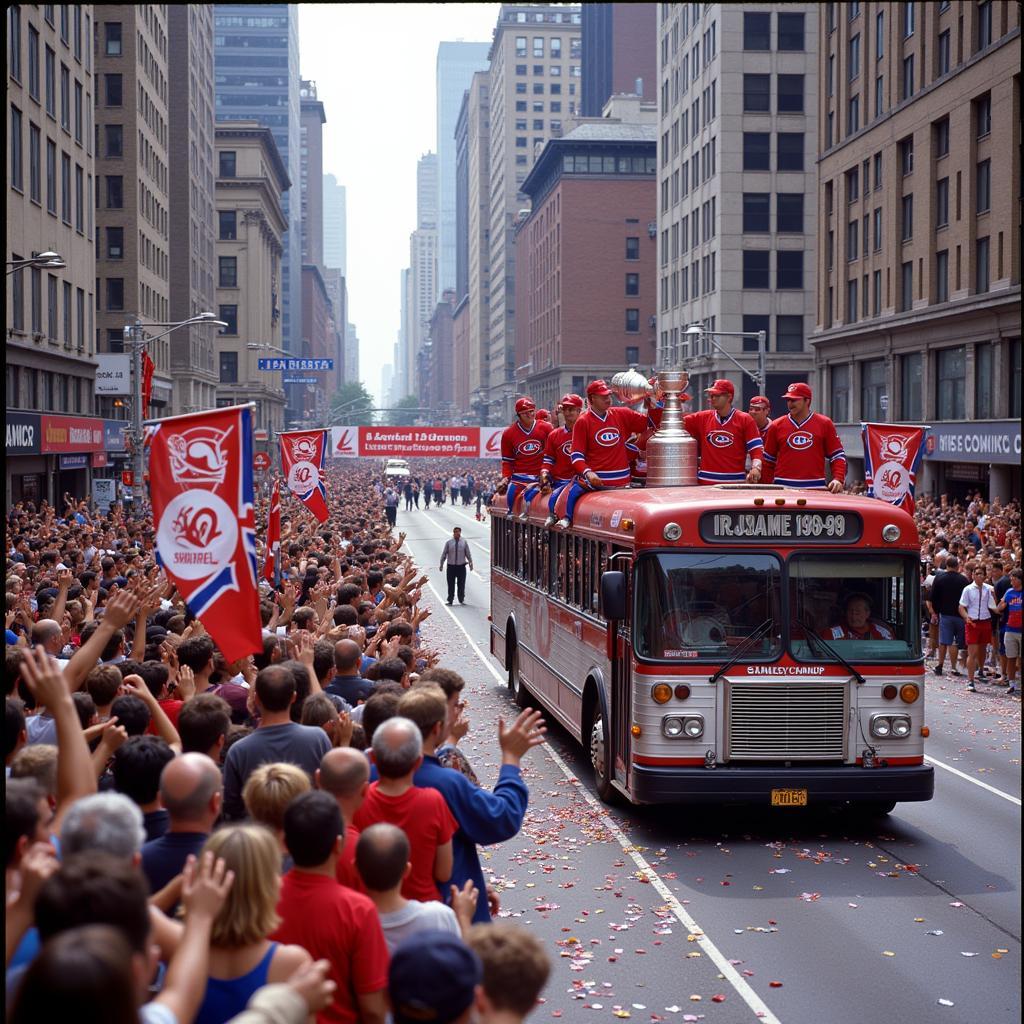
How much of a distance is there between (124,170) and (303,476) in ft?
176

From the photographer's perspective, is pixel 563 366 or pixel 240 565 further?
pixel 563 366

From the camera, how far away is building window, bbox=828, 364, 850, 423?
62.0 metres

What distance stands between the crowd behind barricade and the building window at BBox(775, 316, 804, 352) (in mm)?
71477

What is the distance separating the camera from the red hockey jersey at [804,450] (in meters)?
15.0

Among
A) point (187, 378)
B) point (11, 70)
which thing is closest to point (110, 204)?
point (187, 378)

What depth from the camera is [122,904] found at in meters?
3.64

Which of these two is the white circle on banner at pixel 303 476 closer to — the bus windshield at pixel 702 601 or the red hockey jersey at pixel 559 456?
the red hockey jersey at pixel 559 456

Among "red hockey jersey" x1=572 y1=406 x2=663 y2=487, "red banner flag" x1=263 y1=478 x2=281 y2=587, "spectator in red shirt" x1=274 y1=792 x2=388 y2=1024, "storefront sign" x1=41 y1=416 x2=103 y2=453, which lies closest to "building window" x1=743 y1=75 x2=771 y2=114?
"storefront sign" x1=41 y1=416 x2=103 y2=453

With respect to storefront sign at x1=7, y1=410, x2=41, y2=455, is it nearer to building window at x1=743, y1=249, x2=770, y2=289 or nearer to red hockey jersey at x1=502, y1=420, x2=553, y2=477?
red hockey jersey at x1=502, y1=420, x2=553, y2=477

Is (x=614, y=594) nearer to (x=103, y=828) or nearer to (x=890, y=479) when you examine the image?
(x=103, y=828)

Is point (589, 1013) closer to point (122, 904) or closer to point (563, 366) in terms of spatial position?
point (122, 904)

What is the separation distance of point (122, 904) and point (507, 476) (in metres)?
16.0

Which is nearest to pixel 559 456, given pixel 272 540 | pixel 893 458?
pixel 272 540

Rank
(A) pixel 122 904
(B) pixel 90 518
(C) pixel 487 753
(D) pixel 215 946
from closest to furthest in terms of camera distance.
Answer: (A) pixel 122 904 < (D) pixel 215 946 < (C) pixel 487 753 < (B) pixel 90 518
